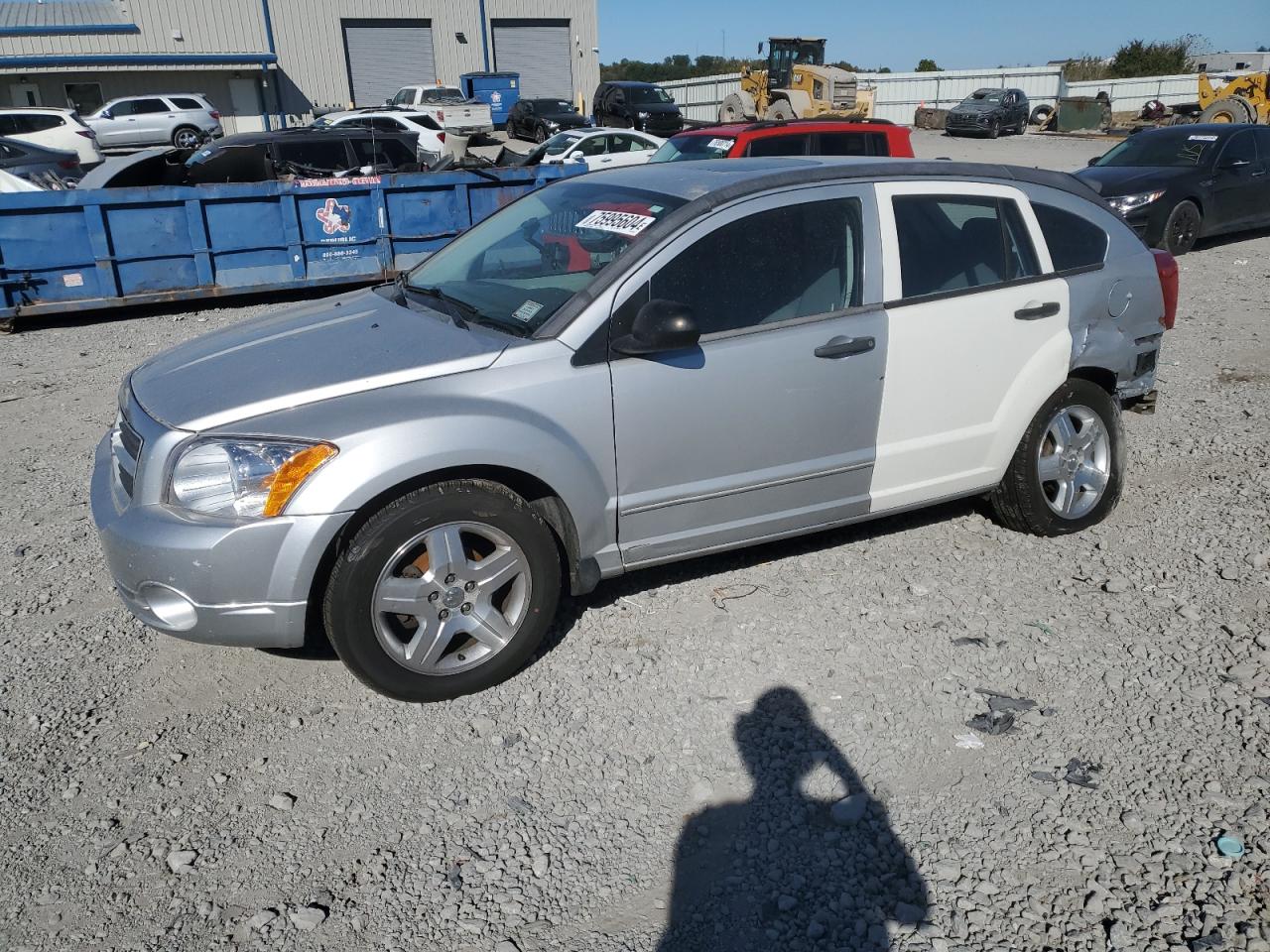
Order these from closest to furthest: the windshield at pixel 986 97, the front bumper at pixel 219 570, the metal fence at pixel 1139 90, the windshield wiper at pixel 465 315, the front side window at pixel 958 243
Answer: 1. the front bumper at pixel 219 570
2. the windshield wiper at pixel 465 315
3. the front side window at pixel 958 243
4. the windshield at pixel 986 97
5. the metal fence at pixel 1139 90

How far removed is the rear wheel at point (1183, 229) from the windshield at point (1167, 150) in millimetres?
633

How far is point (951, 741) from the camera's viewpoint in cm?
330

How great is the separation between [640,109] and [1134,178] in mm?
22932

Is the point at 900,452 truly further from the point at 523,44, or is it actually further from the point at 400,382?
the point at 523,44

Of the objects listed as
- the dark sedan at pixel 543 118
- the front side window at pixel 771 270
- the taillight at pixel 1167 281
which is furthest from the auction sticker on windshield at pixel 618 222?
the dark sedan at pixel 543 118

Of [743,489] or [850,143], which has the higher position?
[850,143]

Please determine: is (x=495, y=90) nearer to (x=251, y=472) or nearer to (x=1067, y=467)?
(x=1067, y=467)

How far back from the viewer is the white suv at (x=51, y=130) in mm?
22609

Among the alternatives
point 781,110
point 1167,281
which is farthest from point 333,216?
point 781,110

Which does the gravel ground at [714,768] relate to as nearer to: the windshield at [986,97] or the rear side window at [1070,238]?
the rear side window at [1070,238]

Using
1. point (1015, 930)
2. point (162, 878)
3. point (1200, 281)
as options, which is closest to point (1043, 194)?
point (1015, 930)

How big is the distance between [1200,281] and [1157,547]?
779cm

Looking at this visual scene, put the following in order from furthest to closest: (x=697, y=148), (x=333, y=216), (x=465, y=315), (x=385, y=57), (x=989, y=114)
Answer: (x=385, y=57), (x=989, y=114), (x=697, y=148), (x=333, y=216), (x=465, y=315)

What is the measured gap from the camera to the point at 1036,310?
435cm
